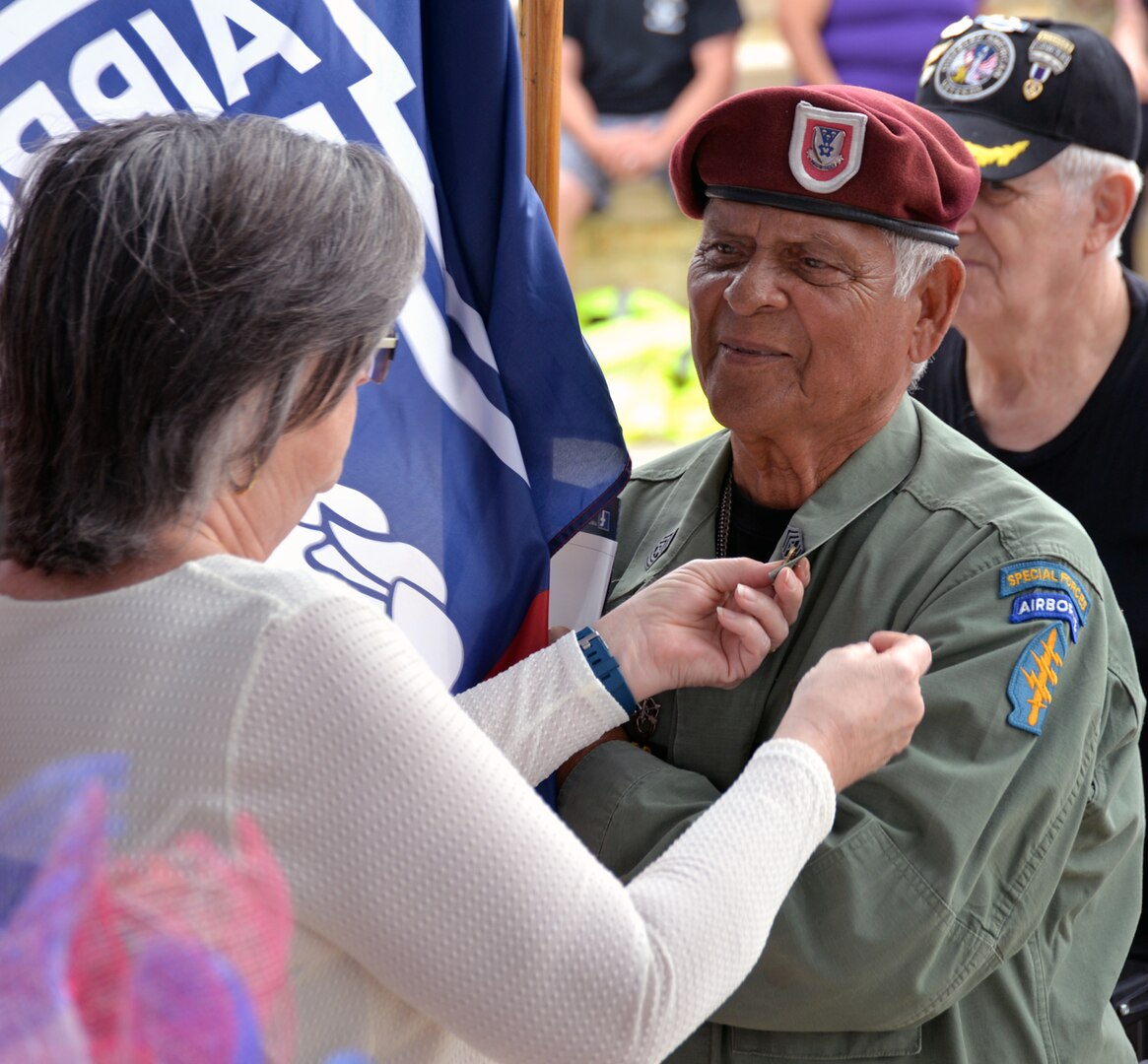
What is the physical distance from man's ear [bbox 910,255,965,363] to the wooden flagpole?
541 millimetres

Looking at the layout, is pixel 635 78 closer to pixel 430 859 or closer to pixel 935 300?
pixel 935 300

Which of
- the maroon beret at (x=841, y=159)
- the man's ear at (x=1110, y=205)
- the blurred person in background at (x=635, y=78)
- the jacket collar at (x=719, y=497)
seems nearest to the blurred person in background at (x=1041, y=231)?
the man's ear at (x=1110, y=205)

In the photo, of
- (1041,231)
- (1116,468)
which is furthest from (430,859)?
(1041,231)

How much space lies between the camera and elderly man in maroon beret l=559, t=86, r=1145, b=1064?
1461mm

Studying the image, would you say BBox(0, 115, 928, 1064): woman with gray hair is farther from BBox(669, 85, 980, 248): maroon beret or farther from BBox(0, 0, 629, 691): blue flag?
BBox(669, 85, 980, 248): maroon beret

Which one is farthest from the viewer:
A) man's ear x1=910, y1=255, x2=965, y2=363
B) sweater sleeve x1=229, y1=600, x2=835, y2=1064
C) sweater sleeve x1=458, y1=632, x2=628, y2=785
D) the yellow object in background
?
the yellow object in background

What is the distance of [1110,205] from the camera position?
2855 mm

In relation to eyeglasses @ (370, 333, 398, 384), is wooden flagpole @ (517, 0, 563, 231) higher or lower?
lower

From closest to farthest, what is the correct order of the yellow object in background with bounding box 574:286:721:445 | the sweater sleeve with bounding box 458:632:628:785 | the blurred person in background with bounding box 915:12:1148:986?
the sweater sleeve with bounding box 458:632:628:785 < the blurred person in background with bounding box 915:12:1148:986 < the yellow object in background with bounding box 574:286:721:445

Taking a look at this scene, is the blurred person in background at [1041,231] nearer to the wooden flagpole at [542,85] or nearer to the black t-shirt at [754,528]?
the black t-shirt at [754,528]

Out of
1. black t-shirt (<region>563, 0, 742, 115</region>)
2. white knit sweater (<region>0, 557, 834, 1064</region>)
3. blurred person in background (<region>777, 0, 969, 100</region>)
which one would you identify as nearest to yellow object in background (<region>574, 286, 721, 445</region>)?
black t-shirt (<region>563, 0, 742, 115</region>)

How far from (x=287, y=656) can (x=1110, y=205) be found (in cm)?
238

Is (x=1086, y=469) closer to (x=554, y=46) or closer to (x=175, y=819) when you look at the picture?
(x=554, y=46)

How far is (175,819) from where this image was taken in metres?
1.01
